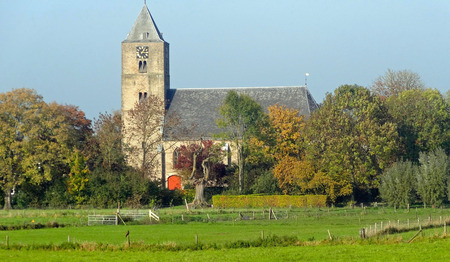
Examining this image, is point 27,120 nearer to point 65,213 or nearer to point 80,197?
point 80,197

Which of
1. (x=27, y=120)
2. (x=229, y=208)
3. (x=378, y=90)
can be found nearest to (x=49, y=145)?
(x=27, y=120)

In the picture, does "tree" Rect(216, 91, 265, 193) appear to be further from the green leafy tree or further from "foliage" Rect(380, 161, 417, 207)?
"foliage" Rect(380, 161, 417, 207)

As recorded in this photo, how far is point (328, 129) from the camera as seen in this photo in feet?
211

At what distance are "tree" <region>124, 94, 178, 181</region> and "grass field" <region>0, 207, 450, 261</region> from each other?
1418 centimetres

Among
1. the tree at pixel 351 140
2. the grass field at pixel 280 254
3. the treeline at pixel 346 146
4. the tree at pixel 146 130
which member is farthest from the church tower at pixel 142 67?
the grass field at pixel 280 254

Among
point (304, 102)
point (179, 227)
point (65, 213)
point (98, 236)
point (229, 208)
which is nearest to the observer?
point (98, 236)

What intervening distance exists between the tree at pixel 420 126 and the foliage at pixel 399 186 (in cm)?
445

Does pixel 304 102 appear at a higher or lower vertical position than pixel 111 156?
higher

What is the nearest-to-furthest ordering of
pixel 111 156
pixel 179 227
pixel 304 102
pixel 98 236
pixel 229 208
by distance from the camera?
1. pixel 98 236
2. pixel 179 227
3. pixel 229 208
4. pixel 111 156
5. pixel 304 102

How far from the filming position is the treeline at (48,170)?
2559 inches

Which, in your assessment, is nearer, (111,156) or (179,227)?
(179,227)

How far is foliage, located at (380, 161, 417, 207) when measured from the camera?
201 feet

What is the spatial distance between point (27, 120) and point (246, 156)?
721 inches

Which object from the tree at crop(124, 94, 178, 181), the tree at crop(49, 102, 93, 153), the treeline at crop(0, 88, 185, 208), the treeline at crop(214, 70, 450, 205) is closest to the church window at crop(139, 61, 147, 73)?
the tree at crop(124, 94, 178, 181)
